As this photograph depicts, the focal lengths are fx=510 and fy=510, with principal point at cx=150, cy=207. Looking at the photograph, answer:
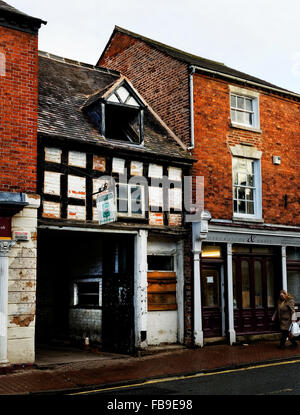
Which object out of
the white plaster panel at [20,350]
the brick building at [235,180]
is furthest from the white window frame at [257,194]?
the white plaster panel at [20,350]

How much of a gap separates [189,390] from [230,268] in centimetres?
730

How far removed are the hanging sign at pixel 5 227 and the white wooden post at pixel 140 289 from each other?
12.9 feet

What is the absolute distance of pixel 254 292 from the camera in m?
16.5

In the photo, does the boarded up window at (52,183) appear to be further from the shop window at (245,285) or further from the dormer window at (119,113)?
the shop window at (245,285)

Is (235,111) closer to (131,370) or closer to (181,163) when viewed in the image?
(181,163)

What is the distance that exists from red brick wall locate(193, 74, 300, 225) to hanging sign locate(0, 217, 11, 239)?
20.8 feet

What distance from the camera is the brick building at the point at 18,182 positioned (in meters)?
11.1

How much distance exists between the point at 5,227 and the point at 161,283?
208 inches

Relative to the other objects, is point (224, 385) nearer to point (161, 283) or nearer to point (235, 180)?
point (161, 283)

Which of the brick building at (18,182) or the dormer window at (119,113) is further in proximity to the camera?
the dormer window at (119,113)

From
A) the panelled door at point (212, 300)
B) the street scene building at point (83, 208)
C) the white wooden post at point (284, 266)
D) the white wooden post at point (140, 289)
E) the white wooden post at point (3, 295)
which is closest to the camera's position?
the white wooden post at point (3, 295)

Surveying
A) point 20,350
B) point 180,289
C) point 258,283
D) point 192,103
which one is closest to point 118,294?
point 180,289

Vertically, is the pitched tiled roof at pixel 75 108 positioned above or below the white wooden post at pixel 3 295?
above
